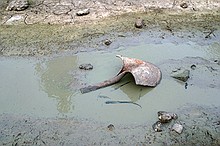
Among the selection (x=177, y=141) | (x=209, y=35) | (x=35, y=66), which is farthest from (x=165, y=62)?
(x=35, y=66)

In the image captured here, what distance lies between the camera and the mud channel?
4.34 meters

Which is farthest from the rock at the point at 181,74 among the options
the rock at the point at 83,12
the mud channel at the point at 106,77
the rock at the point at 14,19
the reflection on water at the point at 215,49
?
the rock at the point at 14,19

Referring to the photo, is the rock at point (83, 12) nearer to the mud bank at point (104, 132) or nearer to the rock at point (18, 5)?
the rock at point (18, 5)

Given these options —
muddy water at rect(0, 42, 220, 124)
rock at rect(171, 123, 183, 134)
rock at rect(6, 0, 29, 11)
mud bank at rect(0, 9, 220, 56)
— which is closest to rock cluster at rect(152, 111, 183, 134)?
rock at rect(171, 123, 183, 134)

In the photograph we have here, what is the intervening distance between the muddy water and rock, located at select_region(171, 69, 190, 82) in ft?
0.30

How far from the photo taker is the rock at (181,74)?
201 inches

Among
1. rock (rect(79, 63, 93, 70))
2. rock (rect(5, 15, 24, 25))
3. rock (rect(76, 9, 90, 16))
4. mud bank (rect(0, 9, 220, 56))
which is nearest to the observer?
rock (rect(79, 63, 93, 70))

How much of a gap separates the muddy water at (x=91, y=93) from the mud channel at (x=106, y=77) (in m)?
0.01

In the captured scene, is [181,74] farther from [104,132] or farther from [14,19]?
[14,19]

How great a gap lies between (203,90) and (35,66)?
2.76m

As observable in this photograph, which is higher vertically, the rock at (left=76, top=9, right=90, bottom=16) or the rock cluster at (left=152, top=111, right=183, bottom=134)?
the rock at (left=76, top=9, right=90, bottom=16)

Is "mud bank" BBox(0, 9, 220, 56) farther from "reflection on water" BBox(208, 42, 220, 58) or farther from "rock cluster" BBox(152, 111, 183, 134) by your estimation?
"rock cluster" BBox(152, 111, 183, 134)

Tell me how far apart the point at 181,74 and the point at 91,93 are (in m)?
1.43

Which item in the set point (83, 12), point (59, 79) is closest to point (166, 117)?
point (59, 79)
